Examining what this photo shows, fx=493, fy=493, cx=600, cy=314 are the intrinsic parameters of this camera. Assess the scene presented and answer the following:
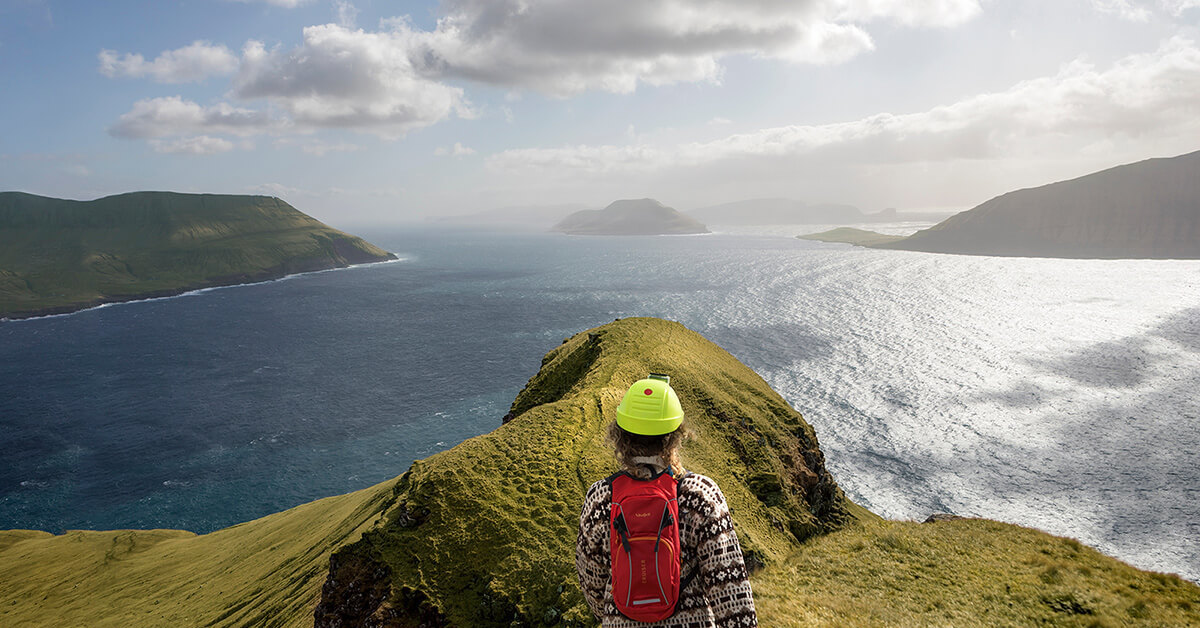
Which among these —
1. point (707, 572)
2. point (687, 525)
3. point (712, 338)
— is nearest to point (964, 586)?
point (707, 572)

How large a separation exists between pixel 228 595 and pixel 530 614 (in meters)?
33.0

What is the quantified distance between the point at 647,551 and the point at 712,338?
118 meters

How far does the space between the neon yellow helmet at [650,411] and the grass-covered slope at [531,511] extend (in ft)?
28.9

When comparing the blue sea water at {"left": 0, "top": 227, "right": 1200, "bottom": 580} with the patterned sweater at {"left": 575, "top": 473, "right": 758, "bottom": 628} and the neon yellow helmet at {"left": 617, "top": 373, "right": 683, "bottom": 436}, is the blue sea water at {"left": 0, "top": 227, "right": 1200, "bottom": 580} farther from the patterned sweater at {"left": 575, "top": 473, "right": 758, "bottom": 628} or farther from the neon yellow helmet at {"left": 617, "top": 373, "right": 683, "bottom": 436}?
the neon yellow helmet at {"left": 617, "top": 373, "right": 683, "bottom": 436}

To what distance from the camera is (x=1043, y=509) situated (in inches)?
2195

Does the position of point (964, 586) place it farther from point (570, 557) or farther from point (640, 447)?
point (640, 447)

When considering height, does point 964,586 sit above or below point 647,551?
below

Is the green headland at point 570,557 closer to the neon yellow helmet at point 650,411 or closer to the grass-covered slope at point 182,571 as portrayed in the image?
the grass-covered slope at point 182,571

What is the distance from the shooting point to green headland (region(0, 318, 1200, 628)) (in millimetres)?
19359

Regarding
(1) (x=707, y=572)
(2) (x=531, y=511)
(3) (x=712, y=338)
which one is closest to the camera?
(1) (x=707, y=572)

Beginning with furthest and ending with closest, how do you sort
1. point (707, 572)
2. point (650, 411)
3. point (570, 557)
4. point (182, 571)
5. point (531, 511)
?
point (182, 571) → point (531, 511) → point (570, 557) → point (707, 572) → point (650, 411)

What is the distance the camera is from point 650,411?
5121mm

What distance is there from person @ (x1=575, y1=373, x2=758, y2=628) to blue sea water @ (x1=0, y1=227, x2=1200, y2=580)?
203ft

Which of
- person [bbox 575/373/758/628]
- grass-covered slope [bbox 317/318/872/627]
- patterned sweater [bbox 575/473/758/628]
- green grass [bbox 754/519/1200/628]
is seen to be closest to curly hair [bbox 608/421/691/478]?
person [bbox 575/373/758/628]
